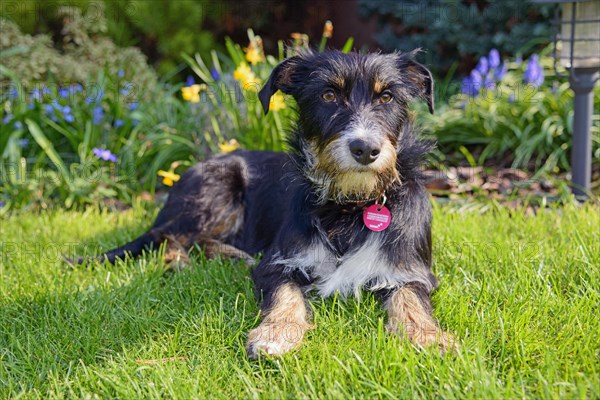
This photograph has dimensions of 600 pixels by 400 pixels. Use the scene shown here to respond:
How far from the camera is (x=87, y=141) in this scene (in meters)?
5.80

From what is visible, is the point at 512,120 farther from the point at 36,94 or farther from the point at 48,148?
the point at 36,94

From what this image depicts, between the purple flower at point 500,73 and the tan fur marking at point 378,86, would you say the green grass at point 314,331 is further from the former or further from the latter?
the purple flower at point 500,73

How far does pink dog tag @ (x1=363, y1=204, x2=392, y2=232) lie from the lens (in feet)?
10.8

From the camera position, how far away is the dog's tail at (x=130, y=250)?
13.3 ft

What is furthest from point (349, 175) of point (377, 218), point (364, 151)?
point (377, 218)

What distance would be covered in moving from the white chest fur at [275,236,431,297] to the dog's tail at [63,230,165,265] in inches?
50.1

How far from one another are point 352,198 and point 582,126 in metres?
2.71

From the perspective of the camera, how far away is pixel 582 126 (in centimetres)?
500

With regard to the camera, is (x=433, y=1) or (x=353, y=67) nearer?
(x=353, y=67)

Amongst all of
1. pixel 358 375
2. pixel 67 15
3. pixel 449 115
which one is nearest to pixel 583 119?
pixel 449 115

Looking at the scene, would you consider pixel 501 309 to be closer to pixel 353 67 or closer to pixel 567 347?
pixel 567 347

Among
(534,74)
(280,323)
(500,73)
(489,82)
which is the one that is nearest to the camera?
(280,323)

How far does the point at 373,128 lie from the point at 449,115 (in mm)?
3853

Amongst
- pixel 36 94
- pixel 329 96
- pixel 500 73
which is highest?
pixel 329 96
